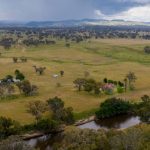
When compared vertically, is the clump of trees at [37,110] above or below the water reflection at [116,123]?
above

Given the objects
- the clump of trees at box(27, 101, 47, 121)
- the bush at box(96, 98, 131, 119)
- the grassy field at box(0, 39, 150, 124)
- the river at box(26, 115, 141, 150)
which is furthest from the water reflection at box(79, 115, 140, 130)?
the clump of trees at box(27, 101, 47, 121)

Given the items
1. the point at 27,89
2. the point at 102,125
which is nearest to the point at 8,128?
the point at 102,125

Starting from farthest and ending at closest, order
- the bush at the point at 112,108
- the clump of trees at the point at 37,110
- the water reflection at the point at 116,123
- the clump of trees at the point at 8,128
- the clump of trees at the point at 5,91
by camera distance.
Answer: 1. the clump of trees at the point at 5,91
2. the bush at the point at 112,108
3. the water reflection at the point at 116,123
4. the clump of trees at the point at 37,110
5. the clump of trees at the point at 8,128

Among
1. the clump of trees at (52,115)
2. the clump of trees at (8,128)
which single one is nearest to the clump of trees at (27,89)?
the clump of trees at (52,115)

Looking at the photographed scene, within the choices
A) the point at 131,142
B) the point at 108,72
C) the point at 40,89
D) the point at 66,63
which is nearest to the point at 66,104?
the point at 40,89

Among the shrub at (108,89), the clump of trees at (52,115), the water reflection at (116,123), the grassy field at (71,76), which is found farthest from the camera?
the shrub at (108,89)

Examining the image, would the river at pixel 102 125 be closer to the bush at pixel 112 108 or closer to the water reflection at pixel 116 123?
the water reflection at pixel 116 123

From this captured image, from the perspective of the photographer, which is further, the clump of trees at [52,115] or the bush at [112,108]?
the bush at [112,108]

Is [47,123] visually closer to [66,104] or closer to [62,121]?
[62,121]
